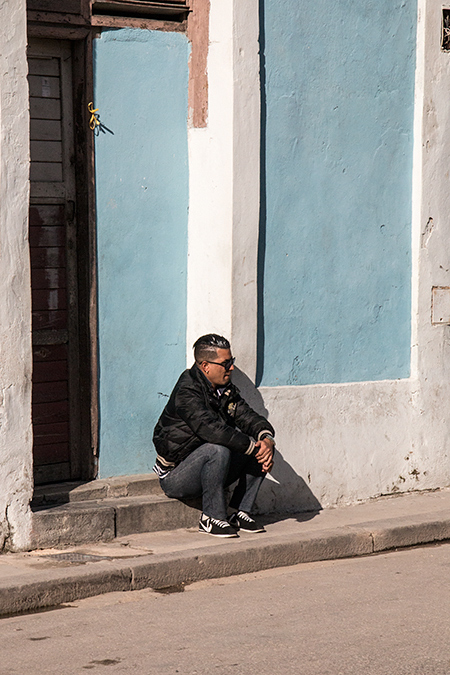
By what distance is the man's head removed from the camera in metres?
6.74

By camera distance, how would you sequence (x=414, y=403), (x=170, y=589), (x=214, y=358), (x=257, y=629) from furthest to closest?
1. (x=414, y=403)
2. (x=214, y=358)
3. (x=170, y=589)
4. (x=257, y=629)

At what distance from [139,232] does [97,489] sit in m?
1.79

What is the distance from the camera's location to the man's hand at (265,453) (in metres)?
6.64

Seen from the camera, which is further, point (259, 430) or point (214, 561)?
point (259, 430)

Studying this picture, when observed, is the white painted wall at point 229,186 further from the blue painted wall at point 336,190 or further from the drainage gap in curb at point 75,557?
the drainage gap in curb at point 75,557

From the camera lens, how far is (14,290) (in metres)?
6.25

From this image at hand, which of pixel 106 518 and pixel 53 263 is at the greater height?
pixel 53 263

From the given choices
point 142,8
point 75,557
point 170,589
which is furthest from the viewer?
point 142,8

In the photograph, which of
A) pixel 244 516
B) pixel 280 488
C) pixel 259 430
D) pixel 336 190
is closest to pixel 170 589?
pixel 244 516

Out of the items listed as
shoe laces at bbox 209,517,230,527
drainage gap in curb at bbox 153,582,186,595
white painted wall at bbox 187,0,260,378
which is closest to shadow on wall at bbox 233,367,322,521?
white painted wall at bbox 187,0,260,378

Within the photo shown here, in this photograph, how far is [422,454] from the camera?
8242mm

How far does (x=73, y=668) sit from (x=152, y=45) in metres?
4.41

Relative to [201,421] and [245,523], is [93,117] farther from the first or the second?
[245,523]

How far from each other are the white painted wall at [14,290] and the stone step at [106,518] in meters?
0.14
